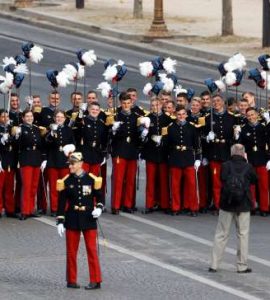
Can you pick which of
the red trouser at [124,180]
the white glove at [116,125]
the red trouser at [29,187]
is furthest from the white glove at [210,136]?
the red trouser at [29,187]

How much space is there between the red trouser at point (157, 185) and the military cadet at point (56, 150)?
126 cm

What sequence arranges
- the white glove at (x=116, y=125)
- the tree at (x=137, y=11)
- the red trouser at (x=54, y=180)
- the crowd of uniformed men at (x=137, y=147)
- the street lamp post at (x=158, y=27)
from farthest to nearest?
the tree at (x=137, y=11) < the street lamp post at (x=158, y=27) < the white glove at (x=116, y=125) < the red trouser at (x=54, y=180) < the crowd of uniformed men at (x=137, y=147)

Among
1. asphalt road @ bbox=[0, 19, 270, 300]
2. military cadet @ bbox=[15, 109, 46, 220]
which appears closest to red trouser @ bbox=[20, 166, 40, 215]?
military cadet @ bbox=[15, 109, 46, 220]

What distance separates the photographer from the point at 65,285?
2028 centimetres

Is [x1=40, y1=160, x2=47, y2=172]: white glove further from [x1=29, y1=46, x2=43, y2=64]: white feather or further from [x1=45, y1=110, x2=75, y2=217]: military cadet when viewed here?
[x1=29, y1=46, x2=43, y2=64]: white feather

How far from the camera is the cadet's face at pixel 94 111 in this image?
24.8m

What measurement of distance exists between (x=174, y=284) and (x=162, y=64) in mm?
6325

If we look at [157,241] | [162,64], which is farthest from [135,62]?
[157,241]

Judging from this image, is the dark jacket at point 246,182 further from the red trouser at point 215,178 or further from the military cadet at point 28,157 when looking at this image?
the military cadet at point 28,157

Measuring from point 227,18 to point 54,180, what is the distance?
18640 millimetres

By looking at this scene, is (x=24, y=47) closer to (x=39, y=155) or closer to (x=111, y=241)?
(x=39, y=155)

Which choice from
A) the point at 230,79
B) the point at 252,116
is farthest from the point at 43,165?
the point at 252,116

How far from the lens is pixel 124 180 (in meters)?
25.6

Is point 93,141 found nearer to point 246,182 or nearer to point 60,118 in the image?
point 60,118
